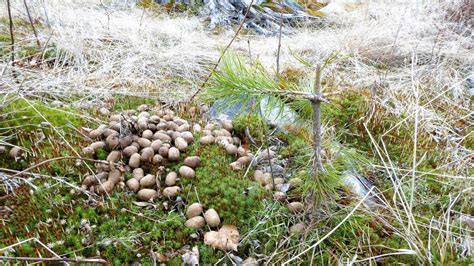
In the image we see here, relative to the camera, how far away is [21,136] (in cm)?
240

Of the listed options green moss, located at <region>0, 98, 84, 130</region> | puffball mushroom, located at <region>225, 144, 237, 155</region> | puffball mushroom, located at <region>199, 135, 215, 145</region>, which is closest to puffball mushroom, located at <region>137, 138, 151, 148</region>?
puffball mushroom, located at <region>199, 135, 215, 145</region>

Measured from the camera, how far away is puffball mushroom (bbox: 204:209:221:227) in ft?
6.23

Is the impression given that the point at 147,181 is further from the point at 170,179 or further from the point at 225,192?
the point at 225,192

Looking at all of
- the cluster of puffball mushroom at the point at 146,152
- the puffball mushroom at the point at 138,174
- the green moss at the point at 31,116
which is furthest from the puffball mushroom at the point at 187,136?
the green moss at the point at 31,116

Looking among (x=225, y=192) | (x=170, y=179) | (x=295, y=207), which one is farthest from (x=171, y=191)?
(x=295, y=207)

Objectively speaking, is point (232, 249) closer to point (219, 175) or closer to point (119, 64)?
point (219, 175)

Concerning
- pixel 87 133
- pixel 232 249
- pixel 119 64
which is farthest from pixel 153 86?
pixel 232 249

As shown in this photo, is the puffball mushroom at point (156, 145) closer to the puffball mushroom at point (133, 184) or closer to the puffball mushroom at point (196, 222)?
the puffball mushroom at point (133, 184)

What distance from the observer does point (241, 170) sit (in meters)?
2.28

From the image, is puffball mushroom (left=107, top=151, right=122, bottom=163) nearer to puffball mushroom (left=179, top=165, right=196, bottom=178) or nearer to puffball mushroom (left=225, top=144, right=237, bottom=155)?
puffball mushroom (left=179, top=165, right=196, bottom=178)

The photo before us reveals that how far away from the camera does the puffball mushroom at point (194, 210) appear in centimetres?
193

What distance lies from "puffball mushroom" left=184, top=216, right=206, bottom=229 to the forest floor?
14mm

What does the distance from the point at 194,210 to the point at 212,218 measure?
0.11 metres

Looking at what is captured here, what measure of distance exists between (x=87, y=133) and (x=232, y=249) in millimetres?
1358
